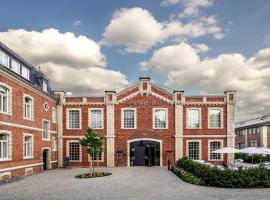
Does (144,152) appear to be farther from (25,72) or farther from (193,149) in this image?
(25,72)

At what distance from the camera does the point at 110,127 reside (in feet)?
105

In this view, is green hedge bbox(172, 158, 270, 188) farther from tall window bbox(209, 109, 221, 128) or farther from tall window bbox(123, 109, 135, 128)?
tall window bbox(123, 109, 135, 128)

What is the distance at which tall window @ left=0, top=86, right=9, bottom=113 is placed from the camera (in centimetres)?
2023

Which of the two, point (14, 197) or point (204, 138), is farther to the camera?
point (204, 138)

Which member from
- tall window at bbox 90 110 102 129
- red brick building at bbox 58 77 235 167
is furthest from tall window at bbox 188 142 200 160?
tall window at bbox 90 110 102 129

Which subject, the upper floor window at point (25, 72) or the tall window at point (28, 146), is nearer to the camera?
the tall window at point (28, 146)

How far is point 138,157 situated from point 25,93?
14546 mm

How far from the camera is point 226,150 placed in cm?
2602

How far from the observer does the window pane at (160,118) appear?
32500 millimetres

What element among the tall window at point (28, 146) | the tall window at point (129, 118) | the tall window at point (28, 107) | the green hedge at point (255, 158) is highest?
the tall window at point (28, 107)

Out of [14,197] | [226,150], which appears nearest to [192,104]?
[226,150]

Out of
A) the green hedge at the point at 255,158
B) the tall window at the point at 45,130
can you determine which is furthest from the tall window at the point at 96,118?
the green hedge at the point at 255,158

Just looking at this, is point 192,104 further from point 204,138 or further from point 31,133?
point 31,133

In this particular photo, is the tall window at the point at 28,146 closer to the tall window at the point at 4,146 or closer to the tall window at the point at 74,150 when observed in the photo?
the tall window at the point at 4,146
